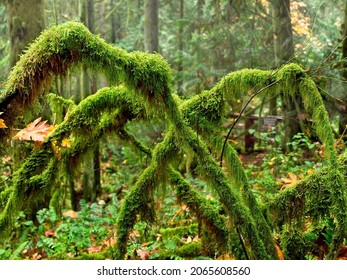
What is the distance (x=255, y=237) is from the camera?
11.0 ft

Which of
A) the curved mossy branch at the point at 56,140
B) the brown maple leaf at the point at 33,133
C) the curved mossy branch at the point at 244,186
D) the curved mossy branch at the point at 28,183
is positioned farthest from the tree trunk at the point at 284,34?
the brown maple leaf at the point at 33,133

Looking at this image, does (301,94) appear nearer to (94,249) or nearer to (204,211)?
(204,211)

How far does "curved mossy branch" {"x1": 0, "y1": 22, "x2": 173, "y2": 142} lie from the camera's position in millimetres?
2820

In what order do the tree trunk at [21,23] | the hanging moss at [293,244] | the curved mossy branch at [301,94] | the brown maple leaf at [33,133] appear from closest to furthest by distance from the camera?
the brown maple leaf at [33,133] → the curved mossy branch at [301,94] → the hanging moss at [293,244] → the tree trunk at [21,23]

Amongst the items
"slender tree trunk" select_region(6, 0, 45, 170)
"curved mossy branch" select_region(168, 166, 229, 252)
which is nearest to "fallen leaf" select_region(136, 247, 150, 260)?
"curved mossy branch" select_region(168, 166, 229, 252)

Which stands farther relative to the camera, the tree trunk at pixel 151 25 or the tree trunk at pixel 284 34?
the tree trunk at pixel 151 25

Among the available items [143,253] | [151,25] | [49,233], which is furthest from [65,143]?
[151,25]

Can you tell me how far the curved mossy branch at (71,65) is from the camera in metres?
2.82

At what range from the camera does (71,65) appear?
2959 mm

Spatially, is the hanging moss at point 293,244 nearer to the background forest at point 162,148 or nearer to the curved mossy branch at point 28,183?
the background forest at point 162,148

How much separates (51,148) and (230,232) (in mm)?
1904

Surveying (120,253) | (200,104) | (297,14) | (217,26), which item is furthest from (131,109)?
(297,14)

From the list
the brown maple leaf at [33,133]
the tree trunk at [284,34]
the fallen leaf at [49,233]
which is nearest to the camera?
the brown maple leaf at [33,133]

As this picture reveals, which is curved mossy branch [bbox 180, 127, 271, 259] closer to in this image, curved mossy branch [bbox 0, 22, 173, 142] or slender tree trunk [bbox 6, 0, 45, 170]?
curved mossy branch [bbox 0, 22, 173, 142]
